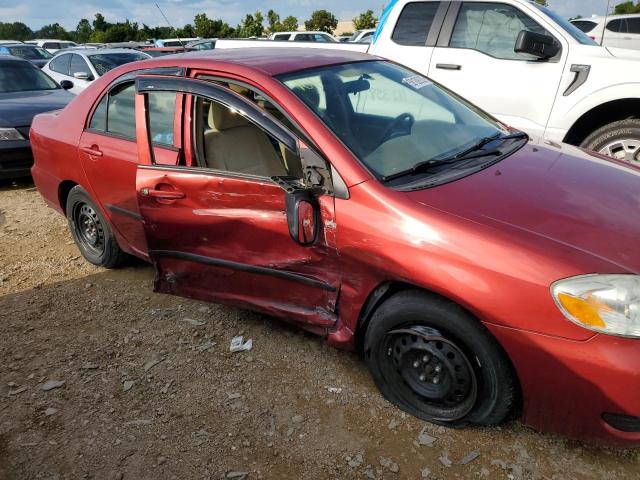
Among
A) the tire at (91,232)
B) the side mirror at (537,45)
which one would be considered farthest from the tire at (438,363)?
the side mirror at (537,45)

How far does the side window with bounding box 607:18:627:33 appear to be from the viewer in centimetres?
1122

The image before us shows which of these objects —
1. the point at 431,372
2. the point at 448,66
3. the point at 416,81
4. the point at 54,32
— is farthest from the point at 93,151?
the point at 54,32

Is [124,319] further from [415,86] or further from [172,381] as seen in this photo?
[415,86]

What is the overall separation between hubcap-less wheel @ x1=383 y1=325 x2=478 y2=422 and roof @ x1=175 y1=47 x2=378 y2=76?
1.49m

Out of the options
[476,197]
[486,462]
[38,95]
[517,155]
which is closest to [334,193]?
[476,197]

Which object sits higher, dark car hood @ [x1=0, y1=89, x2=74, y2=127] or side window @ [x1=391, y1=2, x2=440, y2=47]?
side window @ [x1=391, y1=2, x2=440, y2=47]

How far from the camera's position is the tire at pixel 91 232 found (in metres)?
3.88

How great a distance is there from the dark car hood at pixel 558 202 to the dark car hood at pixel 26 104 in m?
5.90

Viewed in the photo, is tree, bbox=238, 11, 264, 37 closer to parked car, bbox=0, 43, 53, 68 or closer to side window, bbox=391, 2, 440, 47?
parked car, bbox=0, 43, 53, 68

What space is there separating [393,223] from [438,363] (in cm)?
65

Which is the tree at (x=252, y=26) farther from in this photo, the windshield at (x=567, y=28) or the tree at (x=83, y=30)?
the windshield at (x=567, y=28)

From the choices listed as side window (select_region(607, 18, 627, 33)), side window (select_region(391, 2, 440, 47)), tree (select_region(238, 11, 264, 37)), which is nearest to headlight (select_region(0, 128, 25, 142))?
side window (select_region(391, 2, 440, 47))

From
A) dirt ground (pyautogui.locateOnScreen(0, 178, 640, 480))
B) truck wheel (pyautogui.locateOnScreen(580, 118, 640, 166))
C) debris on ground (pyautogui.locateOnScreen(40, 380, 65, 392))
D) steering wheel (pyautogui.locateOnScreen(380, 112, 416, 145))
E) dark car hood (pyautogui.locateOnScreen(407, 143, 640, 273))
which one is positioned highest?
steering wheel (pyautogui.locateOnScreen(380, 112, 416, 145))

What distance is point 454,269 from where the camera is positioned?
202cm
